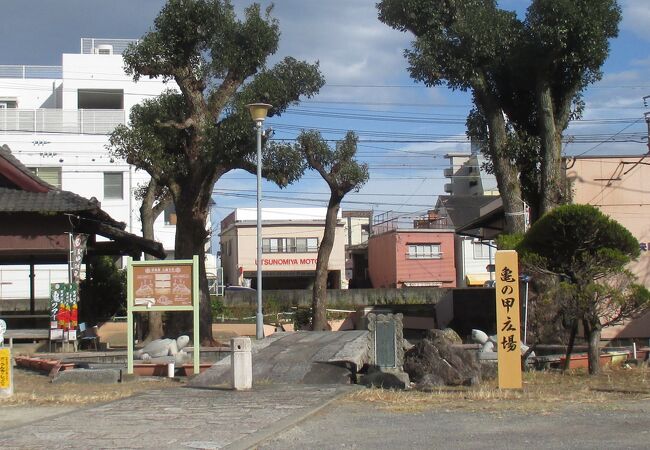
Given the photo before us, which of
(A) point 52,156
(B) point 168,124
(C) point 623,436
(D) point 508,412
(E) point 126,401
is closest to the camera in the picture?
(C) point 623,436

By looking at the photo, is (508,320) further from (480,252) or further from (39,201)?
(480,252)

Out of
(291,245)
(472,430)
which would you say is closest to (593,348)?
(472,430)

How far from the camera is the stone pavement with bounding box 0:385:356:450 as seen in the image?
29.3ft

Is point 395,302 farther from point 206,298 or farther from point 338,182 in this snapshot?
point 206,298

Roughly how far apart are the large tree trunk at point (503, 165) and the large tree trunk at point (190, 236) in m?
7.86

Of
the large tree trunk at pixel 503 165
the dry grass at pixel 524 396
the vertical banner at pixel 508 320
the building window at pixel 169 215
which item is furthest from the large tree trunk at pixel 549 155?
the building window at pixel 169 215

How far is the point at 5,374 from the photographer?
42.2 feet

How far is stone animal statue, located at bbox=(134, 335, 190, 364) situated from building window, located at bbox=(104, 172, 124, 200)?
25.3 metres

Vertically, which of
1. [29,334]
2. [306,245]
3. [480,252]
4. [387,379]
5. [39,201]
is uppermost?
[306,245]

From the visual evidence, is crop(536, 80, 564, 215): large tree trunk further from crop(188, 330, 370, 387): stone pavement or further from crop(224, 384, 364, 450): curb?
crop(224, 384, 364, 450): curb

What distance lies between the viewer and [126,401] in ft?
39.9

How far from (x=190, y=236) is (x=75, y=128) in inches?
961

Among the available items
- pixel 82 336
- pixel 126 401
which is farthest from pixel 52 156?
pixel 126 401

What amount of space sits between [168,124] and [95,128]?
23.9m
